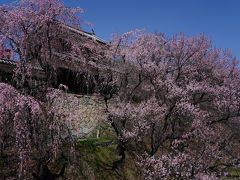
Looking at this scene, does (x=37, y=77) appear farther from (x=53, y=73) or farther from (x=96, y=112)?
(x=96, y=112)

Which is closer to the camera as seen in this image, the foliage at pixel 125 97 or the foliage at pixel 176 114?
the foliage at pixel 125 97

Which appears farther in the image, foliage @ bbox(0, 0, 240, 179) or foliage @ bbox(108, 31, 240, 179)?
foliage @ bbox(108, 31, 240, 179)

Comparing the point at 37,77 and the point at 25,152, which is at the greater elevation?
the point at 37,77

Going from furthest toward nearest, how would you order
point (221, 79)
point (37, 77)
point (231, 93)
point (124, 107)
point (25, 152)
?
point (221, 79) < point (231, 93) < point (124, 107) < point (37, 77) < point (25, 152)

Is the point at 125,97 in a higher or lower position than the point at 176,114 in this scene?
higher

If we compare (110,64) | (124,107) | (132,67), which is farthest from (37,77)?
(132,67)

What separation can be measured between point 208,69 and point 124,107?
8.79 metres

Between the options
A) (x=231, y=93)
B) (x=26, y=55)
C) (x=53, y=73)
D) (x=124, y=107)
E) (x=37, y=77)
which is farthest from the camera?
(x=231, y=93)

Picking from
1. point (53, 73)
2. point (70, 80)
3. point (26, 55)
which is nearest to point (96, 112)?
point (70, 80)

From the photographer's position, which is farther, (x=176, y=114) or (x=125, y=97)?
(x=125, y=97)

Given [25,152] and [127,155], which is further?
[127,155]

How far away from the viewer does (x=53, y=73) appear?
21.9 ft

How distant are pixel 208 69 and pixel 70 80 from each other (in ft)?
33.9

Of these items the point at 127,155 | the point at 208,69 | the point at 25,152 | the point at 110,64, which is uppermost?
the point at 208,69
